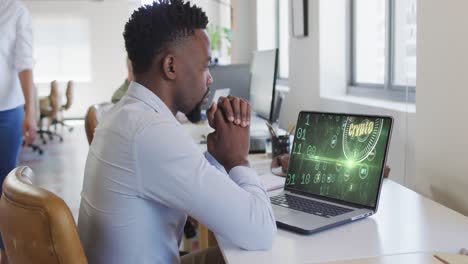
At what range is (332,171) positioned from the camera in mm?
1542

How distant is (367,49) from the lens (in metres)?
2.88

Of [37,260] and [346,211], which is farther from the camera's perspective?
[346,211]

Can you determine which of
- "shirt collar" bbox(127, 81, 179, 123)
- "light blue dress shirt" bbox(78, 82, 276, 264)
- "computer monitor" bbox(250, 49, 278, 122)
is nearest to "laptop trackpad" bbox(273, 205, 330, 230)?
"light blue dress shirt" bbox(78, 82, 276, 264)

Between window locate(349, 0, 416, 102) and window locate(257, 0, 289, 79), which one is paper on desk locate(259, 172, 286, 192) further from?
window locate(257, 0, 289, 79)

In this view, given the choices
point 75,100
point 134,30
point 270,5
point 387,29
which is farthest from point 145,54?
point 75,100

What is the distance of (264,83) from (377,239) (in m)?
1.65

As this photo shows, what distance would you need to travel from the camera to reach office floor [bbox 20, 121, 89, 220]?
192 inches

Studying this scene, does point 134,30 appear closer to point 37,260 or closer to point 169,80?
point 169,80

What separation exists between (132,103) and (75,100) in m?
10.6

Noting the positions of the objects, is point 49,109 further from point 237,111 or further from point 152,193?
point 152,193

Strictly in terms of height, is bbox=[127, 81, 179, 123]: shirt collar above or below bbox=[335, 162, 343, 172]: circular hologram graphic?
above

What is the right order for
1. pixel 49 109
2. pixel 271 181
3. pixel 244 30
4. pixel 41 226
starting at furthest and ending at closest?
1. pixel 49 109
2. pixel 244 30
3. pixel 271 181
4. pixel 41 226

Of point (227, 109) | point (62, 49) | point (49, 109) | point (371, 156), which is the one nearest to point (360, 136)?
point (371, 156)

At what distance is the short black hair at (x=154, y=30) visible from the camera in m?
1.20
